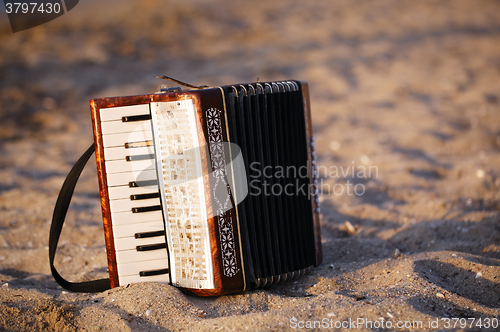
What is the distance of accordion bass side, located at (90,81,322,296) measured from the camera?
86.1 inches

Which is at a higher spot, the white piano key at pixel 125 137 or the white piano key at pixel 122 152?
the white piano key at pixel 125 137

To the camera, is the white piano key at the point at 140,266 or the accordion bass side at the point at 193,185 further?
the white piano key at the point at 140,266

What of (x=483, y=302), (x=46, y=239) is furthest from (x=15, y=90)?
(x=483, y=302)

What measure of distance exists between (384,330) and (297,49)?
7915 millimetres

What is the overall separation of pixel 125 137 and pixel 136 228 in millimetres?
506

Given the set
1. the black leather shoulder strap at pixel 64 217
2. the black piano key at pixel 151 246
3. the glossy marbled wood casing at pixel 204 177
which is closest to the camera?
the glossy marbled wood casing at pixel 204 177

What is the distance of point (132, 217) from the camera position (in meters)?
2.24

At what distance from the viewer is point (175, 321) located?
7.00ft

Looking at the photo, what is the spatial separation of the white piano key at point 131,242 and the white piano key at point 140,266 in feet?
0.35

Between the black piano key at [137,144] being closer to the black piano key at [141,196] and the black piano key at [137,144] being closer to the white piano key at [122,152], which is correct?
the white piano key at [122,152]

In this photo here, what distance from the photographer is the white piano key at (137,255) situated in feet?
7.47

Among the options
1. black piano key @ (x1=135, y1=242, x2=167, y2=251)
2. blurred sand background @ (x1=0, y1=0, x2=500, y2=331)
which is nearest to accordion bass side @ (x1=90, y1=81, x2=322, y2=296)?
black piano key @ (x1=135, y1=242, x2=167, y2=251)

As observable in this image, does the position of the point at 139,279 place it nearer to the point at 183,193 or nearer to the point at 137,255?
the point at 137,255

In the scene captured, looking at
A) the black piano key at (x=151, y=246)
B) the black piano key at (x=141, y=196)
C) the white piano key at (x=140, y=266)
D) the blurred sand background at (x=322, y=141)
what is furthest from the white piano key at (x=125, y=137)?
the blurred sand background at (x=322, y=141)
